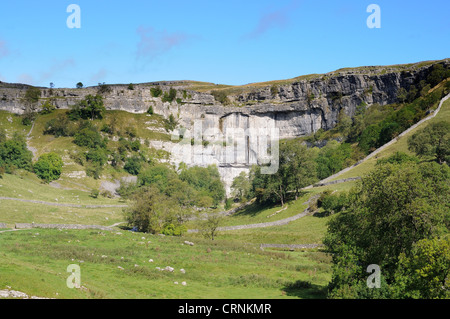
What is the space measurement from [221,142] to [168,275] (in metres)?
117

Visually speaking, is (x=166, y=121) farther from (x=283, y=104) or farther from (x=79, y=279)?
(x=79, y=279)

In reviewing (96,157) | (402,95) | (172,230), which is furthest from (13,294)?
(402,95)

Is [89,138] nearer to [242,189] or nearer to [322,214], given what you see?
[242,189]

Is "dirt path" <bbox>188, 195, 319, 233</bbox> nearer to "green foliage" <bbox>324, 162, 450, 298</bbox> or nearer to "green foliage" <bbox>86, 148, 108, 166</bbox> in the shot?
"green foliage" <bbox>324, 162, 450, 298</bbox>

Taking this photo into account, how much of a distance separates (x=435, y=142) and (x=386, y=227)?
47433 millimetres

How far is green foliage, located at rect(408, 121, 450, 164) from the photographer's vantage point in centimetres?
6459

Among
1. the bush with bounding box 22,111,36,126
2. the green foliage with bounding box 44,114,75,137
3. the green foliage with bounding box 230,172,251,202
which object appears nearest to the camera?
the green foliage with bounding box 230,172,251,202

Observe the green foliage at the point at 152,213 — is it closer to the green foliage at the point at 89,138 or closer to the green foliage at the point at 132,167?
the green foliage at the point at 132,167

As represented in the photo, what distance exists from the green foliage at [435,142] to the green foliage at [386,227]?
134 ft

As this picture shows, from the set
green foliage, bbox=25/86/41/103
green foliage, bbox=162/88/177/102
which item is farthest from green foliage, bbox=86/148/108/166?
green foliage, bbox=162/88/177/102

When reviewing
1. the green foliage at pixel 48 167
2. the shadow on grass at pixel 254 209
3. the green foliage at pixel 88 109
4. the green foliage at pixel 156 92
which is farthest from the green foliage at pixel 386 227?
the green foliage at pixel 156 92

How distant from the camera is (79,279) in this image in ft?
78.2

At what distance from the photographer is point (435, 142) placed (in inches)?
2640

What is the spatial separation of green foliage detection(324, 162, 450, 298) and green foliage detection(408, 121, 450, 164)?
40915 mm
